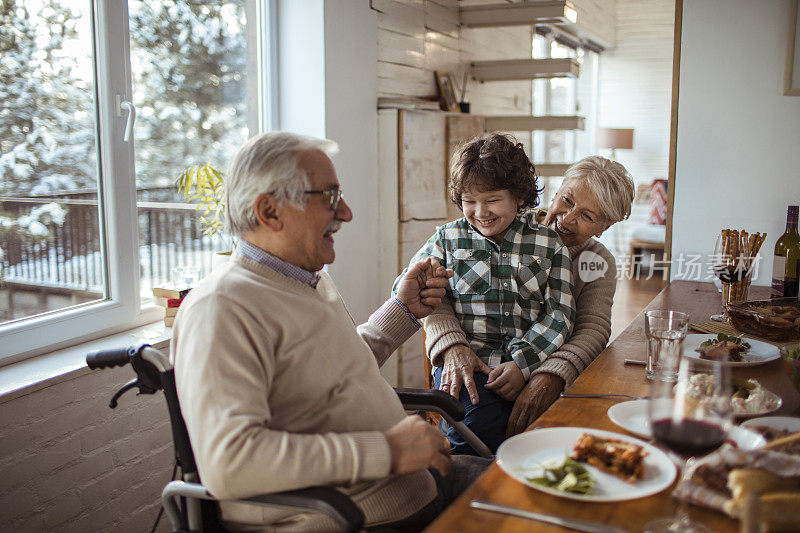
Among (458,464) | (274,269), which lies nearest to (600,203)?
(458,464)

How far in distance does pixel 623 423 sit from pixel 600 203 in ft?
3.36

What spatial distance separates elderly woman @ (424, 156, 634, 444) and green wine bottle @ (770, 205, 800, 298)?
0.68 m

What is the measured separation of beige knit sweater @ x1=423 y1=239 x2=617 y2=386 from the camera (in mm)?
1989

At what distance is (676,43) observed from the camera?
3.17 meters

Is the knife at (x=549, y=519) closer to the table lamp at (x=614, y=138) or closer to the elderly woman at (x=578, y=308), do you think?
the elderly woman at (x=578, y=308)

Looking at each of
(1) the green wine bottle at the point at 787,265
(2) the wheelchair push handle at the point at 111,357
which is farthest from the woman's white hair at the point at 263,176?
(1) the green wine bottle at the point at 787,265

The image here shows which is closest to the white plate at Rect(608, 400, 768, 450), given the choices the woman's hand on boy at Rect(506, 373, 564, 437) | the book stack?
the woman's hand on boy at Rect(506, 373, 564, 437)

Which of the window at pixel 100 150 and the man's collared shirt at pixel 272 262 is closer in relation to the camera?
the man's collared shirt at pixel 272 262

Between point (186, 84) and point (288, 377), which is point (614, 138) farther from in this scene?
point (288, 377)

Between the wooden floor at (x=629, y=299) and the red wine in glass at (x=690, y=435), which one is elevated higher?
the red wine in glass at (x=690, y=435)

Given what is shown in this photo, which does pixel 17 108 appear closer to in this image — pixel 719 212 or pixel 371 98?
pixel 371 98

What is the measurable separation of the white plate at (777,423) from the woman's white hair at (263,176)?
3.08 ft

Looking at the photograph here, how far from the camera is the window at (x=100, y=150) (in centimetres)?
213

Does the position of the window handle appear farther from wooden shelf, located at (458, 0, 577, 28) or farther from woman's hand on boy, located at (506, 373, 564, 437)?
wooden shelf, located at (458, 0, 577, 28)
